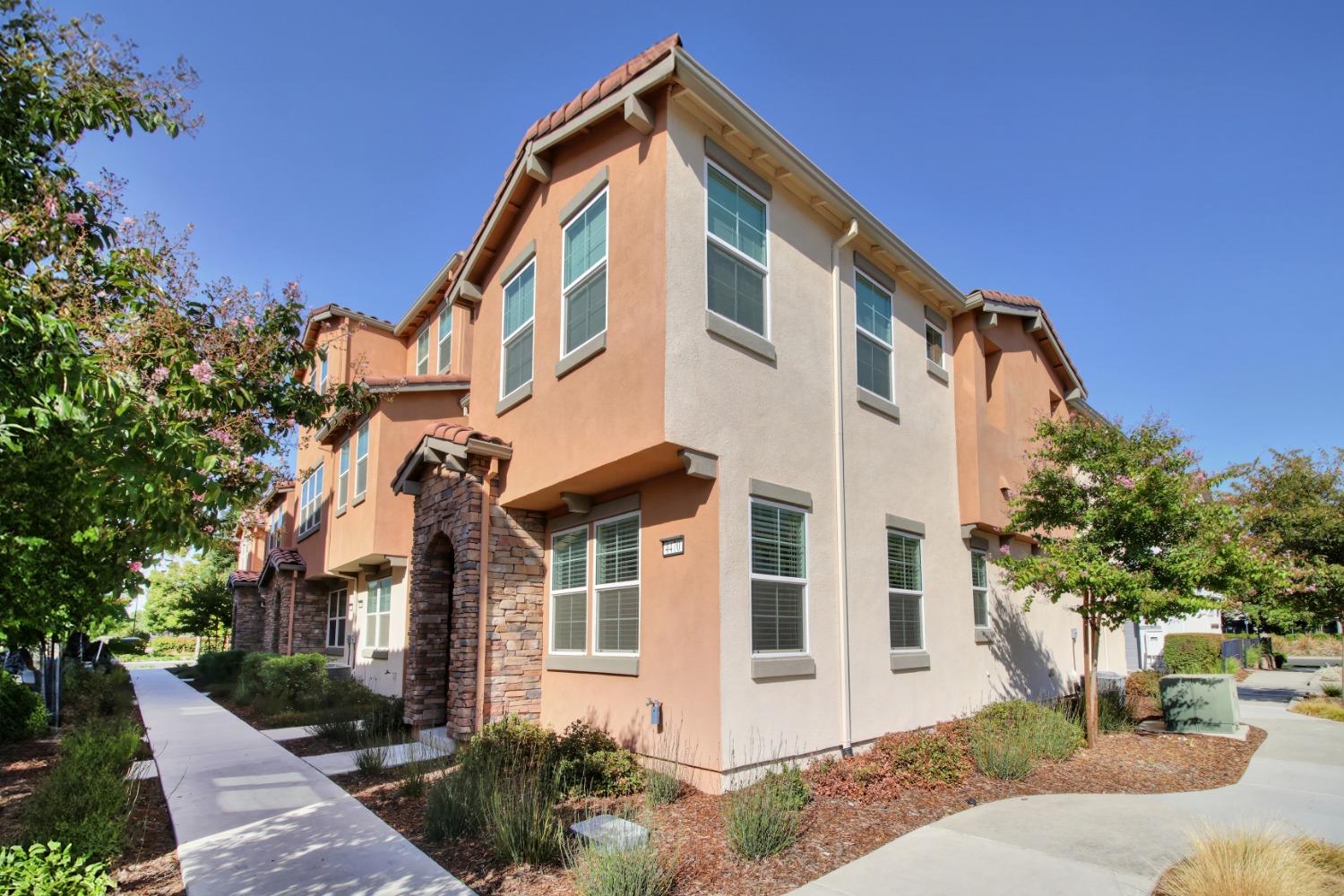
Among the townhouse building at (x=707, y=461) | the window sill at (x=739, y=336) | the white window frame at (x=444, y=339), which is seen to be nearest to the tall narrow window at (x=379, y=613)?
the white window frame at (x=444, y=339)

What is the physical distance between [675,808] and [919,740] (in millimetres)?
3292

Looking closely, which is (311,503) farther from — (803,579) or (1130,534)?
(1130,534)

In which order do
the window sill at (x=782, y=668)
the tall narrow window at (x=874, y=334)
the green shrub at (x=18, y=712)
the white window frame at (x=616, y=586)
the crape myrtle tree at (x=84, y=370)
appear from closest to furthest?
the crape myrtle tree at (x=84, y=370)
the window sill at (x=782, y=668)
the white window frame at (x=616, y=586)
the tall narrow window at (x=874, y=334)
the green shrub at (x=18, y=712)

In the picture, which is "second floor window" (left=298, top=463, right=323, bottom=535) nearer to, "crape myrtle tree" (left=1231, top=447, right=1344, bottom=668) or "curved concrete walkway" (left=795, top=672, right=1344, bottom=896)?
"curved concrete walkway" (left=795, top=672, right=1344, bottom=896)

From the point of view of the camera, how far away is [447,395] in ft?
57.3

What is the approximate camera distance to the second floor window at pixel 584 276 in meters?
9.61

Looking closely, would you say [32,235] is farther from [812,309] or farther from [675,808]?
[812,309]

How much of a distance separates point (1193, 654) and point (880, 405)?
1831 cm

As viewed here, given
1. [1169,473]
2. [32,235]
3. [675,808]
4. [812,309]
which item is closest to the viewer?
[32,235]

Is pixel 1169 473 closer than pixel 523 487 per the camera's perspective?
No

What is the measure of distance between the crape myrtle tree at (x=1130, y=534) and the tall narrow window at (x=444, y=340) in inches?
496

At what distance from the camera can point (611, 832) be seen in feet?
21.9

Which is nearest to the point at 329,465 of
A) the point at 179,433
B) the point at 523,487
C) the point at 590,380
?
the point at 523,487

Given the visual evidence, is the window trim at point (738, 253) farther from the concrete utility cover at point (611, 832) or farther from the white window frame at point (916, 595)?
the concrete utility cover at point (611, 832)
